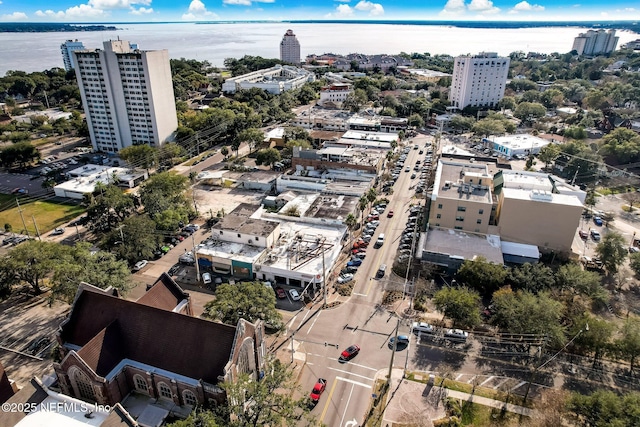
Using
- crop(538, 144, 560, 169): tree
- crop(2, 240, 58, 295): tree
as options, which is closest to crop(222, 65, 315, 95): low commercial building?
crop(538, 144, 560, 169): tree

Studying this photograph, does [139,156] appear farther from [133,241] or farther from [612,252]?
[612,252]

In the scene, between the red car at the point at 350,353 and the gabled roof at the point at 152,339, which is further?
the red car at the point at 350,353

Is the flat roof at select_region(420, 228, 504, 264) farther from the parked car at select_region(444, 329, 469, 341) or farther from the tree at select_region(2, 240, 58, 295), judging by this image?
the tree at select_region(2, 240, 58, 295)

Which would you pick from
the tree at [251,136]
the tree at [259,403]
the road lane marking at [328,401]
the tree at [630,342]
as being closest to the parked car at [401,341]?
the road lane marking at [328,401]

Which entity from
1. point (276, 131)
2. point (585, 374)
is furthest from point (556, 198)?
point (276, 131)

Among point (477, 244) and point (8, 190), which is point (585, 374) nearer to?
point (477, 244)

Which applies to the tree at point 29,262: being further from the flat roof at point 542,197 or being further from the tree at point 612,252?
the tree at point 612,252
